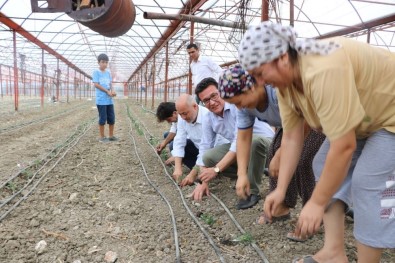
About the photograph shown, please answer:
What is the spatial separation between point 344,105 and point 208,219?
5.33 ft

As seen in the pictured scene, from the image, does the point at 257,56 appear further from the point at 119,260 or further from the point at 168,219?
the point at 168,219

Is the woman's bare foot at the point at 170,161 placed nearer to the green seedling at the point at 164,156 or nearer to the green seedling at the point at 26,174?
the green seedling at the point at 164,156

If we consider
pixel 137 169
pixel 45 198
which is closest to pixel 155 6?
pixel 137 169

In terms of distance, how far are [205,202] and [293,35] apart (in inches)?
78.7

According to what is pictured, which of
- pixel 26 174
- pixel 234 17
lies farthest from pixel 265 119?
pixel 234 17

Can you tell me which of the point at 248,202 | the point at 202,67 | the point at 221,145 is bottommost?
the point at 248,202

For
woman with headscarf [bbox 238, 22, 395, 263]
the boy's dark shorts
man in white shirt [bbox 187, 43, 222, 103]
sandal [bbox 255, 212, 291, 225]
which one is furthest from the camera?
the boy's dark shorts

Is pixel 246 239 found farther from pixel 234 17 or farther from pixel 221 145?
pixel 234 17

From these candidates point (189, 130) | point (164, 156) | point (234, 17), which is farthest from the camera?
point (234, 17)

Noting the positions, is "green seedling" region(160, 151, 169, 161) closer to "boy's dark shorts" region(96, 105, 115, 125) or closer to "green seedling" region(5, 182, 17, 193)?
"boy's dark shorts" region(96, 105, 115, 125)

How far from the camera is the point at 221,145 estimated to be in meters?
3.07

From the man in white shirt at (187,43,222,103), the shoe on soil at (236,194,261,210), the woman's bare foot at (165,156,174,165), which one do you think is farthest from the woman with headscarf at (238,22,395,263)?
the man in white shirt at (187,43,222,103)

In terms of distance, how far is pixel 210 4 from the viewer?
300 inches

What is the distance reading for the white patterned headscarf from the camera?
113 centimetres
